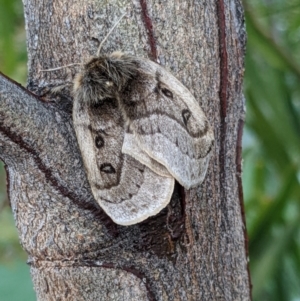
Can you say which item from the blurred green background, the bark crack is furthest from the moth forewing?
the blurred green background

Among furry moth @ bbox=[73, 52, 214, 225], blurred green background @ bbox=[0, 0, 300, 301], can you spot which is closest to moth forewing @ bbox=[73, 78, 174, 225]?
furry moth @ bbox=[73, 52, 214, 225]

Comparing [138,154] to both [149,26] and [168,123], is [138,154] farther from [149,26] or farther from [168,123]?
[149,26]

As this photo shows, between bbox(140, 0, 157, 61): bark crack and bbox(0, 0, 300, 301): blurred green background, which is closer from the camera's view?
bbox(140, 0, 157, 61): bark crack

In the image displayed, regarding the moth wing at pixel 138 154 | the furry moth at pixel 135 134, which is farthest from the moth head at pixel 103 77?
the moth wing at pixel 138 154

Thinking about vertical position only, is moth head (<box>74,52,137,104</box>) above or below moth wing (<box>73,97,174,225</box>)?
above

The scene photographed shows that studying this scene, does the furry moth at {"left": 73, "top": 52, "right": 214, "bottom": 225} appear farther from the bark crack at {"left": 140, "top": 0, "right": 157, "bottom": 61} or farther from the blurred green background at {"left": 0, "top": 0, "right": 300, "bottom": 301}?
the blurred green background at {"left": 0, "top": 0, "right": 300, "bottom": 301}

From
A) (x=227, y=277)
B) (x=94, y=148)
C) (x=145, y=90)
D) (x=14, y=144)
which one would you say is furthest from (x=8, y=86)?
(x=227, y=277)

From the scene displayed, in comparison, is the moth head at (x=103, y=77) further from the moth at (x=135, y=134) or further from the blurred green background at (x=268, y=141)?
the blurred green background at (x=268, y=141)
